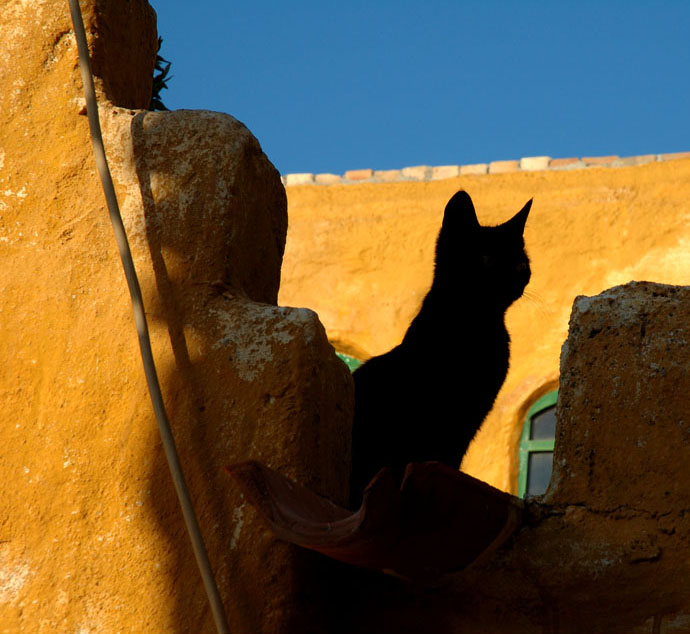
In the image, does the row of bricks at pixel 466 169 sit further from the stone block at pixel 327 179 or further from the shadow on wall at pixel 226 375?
the shadow on wall at pixel 226 375

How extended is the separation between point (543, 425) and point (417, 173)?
2.28 meters

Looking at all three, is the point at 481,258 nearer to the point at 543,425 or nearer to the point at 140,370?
the point at 140,370

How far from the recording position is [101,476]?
2020 millimetres

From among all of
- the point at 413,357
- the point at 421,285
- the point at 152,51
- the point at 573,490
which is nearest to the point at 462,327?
the point at 413,357

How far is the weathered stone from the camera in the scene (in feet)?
6.33

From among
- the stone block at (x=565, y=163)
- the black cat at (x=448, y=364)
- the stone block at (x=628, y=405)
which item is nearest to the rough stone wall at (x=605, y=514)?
the stone block at (x=628, y=405)

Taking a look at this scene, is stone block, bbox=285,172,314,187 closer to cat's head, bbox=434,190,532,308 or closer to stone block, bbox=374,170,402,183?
stone block, bbox=374,170,402,183

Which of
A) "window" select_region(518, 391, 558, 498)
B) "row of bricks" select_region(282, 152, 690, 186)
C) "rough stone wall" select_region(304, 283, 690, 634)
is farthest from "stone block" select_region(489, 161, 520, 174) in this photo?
"rough stone wall" select_region(304, 283, 690, 634)

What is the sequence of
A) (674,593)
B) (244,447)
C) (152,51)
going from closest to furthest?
(674,593) → (244,447) → (152,51)

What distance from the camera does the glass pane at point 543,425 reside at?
7.45 metres

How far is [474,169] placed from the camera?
8.17 metres

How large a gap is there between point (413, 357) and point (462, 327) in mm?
276

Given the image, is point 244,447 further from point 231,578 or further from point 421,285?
point 421,285

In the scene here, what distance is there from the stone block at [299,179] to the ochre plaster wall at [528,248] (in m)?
0.12
